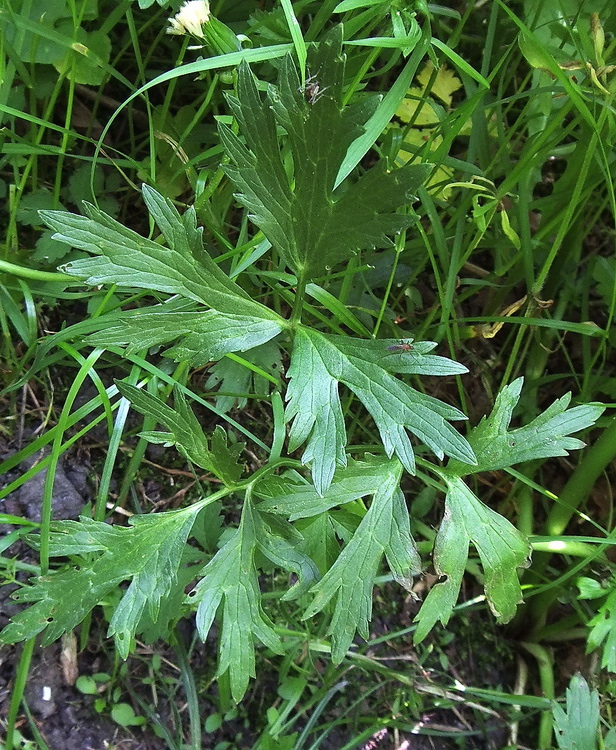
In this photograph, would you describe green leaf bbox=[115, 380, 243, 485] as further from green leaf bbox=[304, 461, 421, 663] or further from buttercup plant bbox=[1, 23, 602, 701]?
green leaf bbox=[304, 461, 421, 663]

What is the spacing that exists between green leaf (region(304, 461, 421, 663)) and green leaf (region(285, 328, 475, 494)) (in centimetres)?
12

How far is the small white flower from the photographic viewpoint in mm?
890

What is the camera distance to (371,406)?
34.5 inches

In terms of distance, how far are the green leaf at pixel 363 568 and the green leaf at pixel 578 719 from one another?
1.83 ft

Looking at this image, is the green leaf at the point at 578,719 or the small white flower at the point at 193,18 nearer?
the small white flower at the point at 193,18

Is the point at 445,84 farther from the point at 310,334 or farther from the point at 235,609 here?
the point at 235,609

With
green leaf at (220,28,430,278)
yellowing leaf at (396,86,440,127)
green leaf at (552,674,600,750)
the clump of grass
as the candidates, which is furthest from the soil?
yellowing leaf at (396,86,440,127)

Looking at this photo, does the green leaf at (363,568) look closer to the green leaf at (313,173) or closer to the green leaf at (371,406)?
the green leaf at (371,406)

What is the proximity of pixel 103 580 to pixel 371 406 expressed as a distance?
0.49 meters

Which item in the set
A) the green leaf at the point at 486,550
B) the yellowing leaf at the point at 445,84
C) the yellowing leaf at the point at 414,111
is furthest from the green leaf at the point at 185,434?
the yellowing leaf at the point at 445,84

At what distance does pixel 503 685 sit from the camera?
141 cm

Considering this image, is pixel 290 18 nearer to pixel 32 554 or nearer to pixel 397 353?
pixel 397 353

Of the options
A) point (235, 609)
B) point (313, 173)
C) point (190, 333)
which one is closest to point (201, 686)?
point (235, 609)

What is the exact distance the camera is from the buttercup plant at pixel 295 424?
828 millimetres
